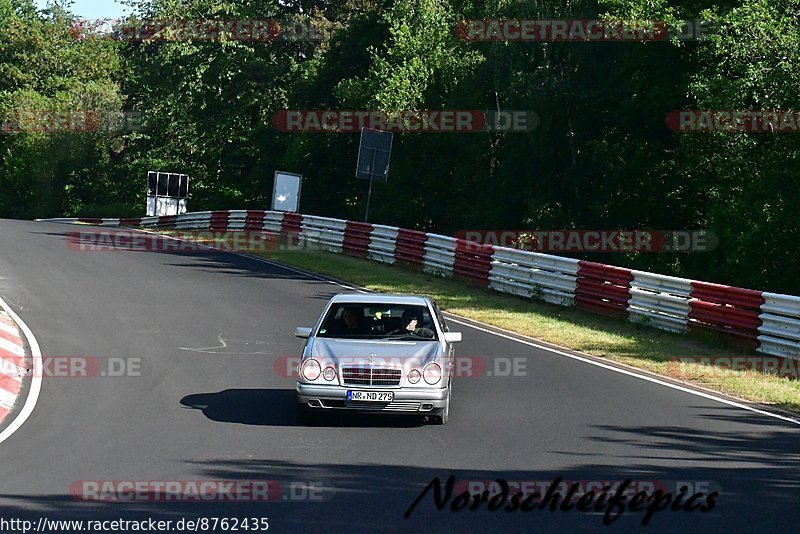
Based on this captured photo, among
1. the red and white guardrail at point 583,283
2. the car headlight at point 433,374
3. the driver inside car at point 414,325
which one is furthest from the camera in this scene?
the red and white guardrail at point 583,283

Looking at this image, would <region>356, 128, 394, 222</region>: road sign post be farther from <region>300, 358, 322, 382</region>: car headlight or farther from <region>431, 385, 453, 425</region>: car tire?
<region>300, 358, 322, 382</region>: car headlight


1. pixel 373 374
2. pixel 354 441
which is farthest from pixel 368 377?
pixel 354 441

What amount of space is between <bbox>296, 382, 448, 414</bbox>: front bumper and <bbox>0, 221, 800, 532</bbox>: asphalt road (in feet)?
0.84

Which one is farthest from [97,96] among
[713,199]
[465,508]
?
[465,508]

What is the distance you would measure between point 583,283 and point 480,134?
75.8 ft

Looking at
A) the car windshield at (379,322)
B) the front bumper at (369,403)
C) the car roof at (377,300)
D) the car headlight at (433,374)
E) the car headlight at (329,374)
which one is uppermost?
the car roof at (377,300)

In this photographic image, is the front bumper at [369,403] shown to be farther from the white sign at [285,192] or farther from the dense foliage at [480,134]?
the white sign at [285,192]

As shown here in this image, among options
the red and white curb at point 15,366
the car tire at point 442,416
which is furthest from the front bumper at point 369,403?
the red and white curb at point 15,366

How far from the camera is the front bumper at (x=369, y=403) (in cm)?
1231

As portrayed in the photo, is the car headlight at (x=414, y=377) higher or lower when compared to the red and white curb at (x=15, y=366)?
higher

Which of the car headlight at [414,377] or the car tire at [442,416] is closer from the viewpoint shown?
the car headlight at [414,377]

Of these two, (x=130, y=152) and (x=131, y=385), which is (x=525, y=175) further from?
(x=130, y=152)

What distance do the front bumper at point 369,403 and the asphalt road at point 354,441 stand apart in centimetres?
26

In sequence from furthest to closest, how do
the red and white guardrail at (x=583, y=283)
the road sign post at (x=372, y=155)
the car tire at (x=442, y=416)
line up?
the road sign post at (x=372, y=155) < the red and white guardrail at (x=583, y=283) < the car tire at (x=442, y=416)
